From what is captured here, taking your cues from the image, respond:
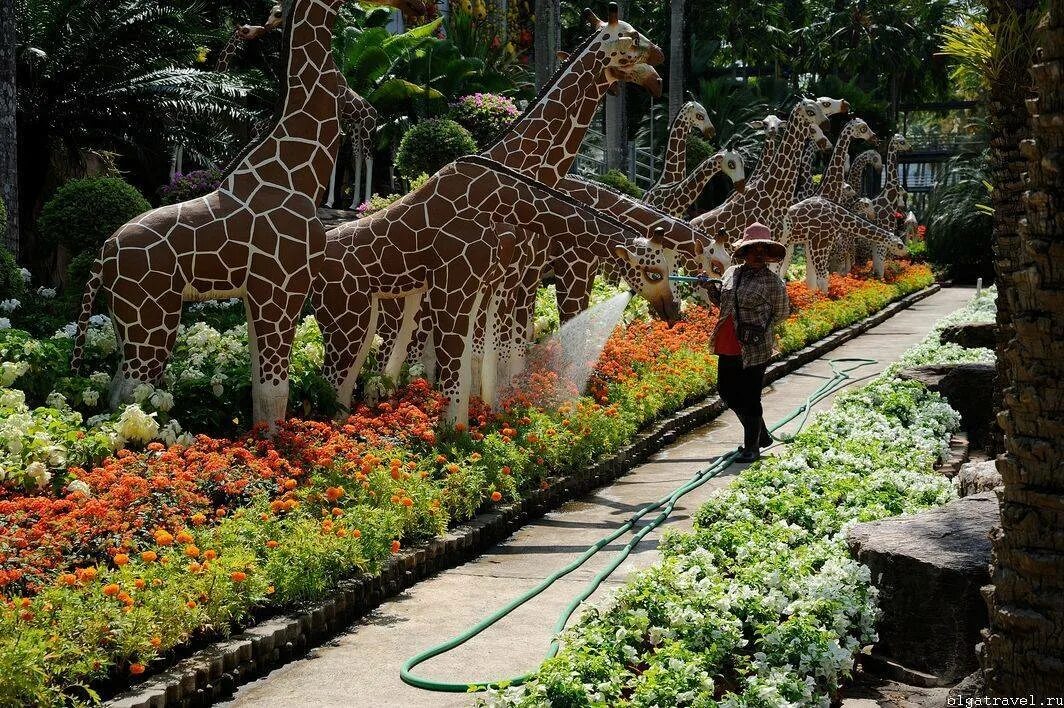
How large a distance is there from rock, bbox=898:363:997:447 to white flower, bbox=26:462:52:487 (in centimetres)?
803

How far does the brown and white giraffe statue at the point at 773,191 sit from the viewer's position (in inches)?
721

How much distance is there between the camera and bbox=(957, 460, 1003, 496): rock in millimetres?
6496

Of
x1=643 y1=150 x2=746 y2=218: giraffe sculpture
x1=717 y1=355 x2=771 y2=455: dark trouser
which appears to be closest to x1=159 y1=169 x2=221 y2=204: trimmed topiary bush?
x1=643 y1=150 x2=746 y2=218: giraffe sculpture

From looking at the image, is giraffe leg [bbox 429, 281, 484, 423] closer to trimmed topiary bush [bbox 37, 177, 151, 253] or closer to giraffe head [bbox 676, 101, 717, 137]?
trimmed topiary bush [bbox 37, 177, 151, 253]

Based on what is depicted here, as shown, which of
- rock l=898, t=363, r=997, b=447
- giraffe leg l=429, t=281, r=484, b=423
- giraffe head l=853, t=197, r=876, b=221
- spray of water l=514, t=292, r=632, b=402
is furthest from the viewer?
giraffe head l=853, t=197, r=876, b=221

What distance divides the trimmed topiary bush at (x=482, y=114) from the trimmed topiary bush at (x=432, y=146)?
349cm

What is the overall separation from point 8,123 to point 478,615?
383 inches

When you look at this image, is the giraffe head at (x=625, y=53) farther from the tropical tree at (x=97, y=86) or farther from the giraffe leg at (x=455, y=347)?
the tropical tree at (x=97, y=86)

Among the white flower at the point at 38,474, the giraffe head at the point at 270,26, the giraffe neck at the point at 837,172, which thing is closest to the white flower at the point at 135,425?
the white flower at the point at 38,474

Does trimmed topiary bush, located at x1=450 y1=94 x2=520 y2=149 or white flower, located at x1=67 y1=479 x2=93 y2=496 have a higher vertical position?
trimmed topiary bush, located at x1=450 y1=94 x2=520 y2=149

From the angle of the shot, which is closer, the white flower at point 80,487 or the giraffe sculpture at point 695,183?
the white flower at point 80,487

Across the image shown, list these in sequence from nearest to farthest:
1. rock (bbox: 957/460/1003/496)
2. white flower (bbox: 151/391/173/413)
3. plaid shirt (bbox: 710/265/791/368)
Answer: rock (bbox: 957/460/1003/496), white flower (bbox: 151/391/173/413), plaid shirt (bbox: 710/265/791/368)

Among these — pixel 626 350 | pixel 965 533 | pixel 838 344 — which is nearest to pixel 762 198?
pixel 838 344

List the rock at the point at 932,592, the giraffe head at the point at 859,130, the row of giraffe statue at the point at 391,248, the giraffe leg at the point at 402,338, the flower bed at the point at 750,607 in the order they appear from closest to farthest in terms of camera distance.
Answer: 1. the flower bed at the point at 750,607
2. the rock at the point at 932,592
3. the row of giraffe statue at the point at 391,248
4. the giraffe leg at the point at 402,338
5. the giraffe head at the point at 859,130
